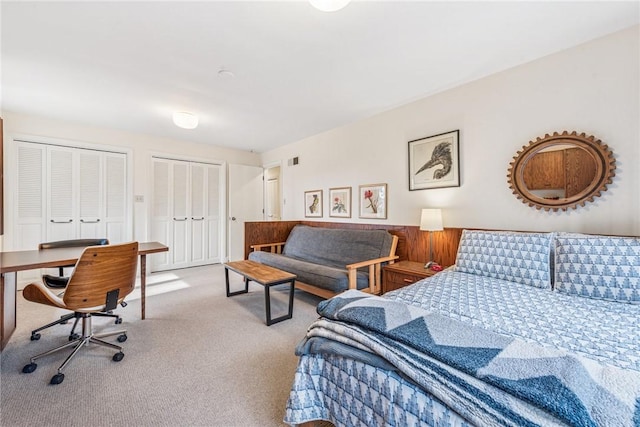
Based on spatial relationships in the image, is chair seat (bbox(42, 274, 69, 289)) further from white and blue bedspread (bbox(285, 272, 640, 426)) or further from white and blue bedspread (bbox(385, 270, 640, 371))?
white and blue bedspread (bbox(385, 270, 640, 371))

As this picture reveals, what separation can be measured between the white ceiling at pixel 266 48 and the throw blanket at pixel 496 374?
6.18ft

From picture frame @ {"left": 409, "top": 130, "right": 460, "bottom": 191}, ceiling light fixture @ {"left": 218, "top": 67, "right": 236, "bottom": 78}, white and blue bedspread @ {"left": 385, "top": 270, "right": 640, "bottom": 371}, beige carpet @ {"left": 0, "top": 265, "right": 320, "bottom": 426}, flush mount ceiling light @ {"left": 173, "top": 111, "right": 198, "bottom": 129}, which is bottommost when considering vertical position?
beige carpet @ {"left": 0, "top": 265, "right": 320, "bottom": 426}

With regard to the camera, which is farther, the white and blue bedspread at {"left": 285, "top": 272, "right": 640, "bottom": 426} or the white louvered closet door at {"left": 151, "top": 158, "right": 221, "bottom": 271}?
the white louvered closet door at {"left": 151, "top": 158, "right": 221, "bottom": 271}

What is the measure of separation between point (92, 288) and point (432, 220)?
2916mm

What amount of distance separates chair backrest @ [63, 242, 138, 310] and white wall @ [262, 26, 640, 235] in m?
2.77

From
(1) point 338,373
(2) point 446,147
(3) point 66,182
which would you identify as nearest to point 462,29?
(2) point 446,147

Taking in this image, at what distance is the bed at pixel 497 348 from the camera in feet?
2.40

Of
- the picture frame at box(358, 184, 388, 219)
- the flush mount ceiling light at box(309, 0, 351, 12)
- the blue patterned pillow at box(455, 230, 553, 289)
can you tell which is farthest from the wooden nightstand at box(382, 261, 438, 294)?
the flush mount ceiling light at box(309, 0, 351, 12)

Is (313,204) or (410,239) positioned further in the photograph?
(313,204)

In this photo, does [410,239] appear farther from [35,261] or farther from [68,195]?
[68,195]

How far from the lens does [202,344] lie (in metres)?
2.19

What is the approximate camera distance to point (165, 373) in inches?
70.8

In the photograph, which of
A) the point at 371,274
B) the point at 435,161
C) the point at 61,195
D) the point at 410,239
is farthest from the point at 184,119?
the point at 410,239

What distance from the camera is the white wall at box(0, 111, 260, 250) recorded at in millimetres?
3426
